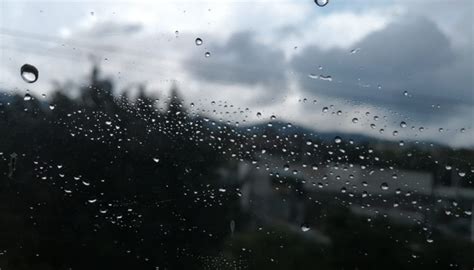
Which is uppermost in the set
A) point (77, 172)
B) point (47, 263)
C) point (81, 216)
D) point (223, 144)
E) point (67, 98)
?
point (67, 98)

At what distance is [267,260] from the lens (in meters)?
3.31

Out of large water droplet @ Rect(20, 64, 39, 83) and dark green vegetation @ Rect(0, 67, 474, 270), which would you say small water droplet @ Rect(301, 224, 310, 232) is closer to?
dark green vegetation @ Rect(0, 67, 474, 270)

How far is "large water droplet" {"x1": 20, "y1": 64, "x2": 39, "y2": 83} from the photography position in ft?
11.2

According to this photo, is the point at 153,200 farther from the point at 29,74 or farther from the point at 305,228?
the point at 29,74

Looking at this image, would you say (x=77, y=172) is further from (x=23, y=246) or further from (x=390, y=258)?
(x=390, y=258)

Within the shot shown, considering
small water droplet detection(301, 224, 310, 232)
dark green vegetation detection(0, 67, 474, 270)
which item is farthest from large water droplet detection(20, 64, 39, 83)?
small water droplet detection(301, 224, 310, 232)

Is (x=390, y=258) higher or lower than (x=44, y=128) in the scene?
lower

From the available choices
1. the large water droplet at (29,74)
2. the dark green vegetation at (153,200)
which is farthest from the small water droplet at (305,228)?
the large water droplet at (29,74)

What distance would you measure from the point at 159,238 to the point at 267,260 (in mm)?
622

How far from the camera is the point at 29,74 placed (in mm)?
3414

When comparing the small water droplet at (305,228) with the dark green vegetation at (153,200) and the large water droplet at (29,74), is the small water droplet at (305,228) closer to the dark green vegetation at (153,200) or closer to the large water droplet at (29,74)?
the dark green vegetation at (153,200)

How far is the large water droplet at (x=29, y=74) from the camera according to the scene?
341 centimetres

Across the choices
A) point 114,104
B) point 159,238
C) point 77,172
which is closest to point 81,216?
point 77,172

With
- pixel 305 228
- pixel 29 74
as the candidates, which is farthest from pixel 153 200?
pixel 29 74
